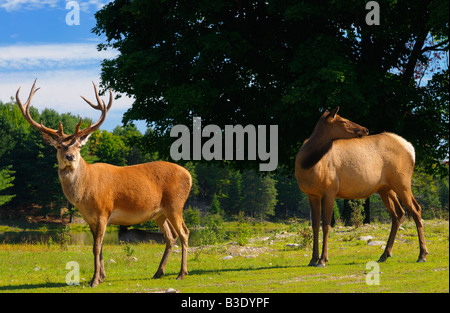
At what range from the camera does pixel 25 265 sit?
13852 mm

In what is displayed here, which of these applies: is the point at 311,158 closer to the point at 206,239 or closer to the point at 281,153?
the point at 206,239

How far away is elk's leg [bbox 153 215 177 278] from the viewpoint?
9996 mm

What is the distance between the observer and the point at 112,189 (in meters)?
9.47

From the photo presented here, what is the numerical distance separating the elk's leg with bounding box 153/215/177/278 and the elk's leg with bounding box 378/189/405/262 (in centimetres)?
452

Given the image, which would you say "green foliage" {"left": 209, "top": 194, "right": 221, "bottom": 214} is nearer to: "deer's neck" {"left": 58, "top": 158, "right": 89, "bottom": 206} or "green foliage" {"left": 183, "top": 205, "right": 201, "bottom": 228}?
"green foliage" {"left": 183, "top": 205, "right": 201, "bottom": 228}

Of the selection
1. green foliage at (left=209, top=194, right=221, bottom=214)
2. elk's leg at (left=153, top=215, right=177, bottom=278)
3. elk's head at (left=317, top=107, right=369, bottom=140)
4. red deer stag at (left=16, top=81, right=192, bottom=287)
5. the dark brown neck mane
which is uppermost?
elk's head at (left=317, top=107, right=369, bottom=140)

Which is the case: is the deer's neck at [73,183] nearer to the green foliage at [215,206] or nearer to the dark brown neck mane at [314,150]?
the dark brown neck mane at [314,150]

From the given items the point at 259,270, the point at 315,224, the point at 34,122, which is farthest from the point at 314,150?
the point at 34,122

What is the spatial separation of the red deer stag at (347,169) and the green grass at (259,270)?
87 cm

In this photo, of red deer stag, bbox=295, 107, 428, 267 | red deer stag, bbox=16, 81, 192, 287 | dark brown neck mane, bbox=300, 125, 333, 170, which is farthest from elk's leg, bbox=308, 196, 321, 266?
red deer stag, bbox=16, 81, 192, 287

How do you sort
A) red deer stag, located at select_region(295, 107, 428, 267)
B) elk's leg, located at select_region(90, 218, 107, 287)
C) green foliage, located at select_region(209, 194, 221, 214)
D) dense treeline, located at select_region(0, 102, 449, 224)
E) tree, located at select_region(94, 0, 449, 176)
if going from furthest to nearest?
green foliage, located at select_region(209, 194, 221, 214)
dense treeline, located at select_region(0, 102, 449, 224)
tree, located at select_region(94, 0, 449, 176)
red deer stag, located at select_region(295, 107, 428, 267)
elk's leg, located at select_region(90, 218, 107, 287)

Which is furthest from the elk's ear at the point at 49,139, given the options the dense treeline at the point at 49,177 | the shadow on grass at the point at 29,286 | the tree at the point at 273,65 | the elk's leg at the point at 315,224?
the dense treeline at the point at 49,177

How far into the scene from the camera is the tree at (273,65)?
17844 mm
